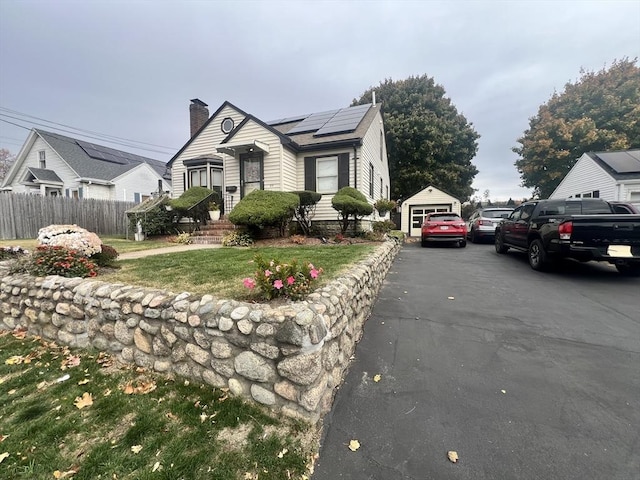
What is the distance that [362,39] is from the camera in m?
11.8

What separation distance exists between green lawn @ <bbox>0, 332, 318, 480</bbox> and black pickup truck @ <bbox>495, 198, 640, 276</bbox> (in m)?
6.31

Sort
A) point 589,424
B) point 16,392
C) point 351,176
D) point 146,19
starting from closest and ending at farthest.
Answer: point 589,424
point 16,392
point 146,19
point 351,176

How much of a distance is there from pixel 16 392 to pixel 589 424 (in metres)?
4.99

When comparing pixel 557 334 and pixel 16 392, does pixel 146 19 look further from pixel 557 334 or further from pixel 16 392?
pixel 557 334

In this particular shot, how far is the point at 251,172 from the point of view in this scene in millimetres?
12070

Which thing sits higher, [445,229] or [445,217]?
[445,217]

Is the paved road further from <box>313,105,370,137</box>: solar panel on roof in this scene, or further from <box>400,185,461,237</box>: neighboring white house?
<box>400,185,461,237</box>: neighboring white house

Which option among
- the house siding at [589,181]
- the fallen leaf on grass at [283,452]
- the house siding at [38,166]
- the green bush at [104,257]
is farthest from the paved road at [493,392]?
the house siding at [38,166]

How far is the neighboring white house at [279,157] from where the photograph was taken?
11.2 metres

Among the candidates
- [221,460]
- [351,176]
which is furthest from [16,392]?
[351,176]

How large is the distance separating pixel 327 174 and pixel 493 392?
33.9ft

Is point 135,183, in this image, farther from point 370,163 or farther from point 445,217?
point 445,217

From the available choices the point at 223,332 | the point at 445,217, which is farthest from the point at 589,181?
the point at 223,332

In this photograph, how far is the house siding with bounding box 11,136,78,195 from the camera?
19.8 m
